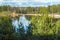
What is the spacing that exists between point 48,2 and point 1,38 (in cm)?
129

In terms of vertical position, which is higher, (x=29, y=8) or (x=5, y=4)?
(x=5, y=4)

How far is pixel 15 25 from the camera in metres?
3.67

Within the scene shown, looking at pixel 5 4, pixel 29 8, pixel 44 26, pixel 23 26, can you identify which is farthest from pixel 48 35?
pixel 29 8

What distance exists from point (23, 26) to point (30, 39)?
299 mm

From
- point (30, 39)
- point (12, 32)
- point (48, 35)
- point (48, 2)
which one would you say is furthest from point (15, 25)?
point (48, 2)

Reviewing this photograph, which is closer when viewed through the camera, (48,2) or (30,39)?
(30,39)

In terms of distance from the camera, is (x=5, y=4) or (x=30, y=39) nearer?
(x=30, y=39)

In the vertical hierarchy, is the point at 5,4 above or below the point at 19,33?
above

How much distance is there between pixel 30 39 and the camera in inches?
140

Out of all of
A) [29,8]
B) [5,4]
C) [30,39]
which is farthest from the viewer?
[29,8]

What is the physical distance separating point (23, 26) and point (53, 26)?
0.53 m

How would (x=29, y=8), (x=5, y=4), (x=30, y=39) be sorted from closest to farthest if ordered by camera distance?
(x=30, y=39) < (x=5, y=4) < (x=29, y=8)

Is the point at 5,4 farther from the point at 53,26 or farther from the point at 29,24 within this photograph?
the point at 53,26

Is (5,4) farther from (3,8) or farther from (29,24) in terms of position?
(29,24)
